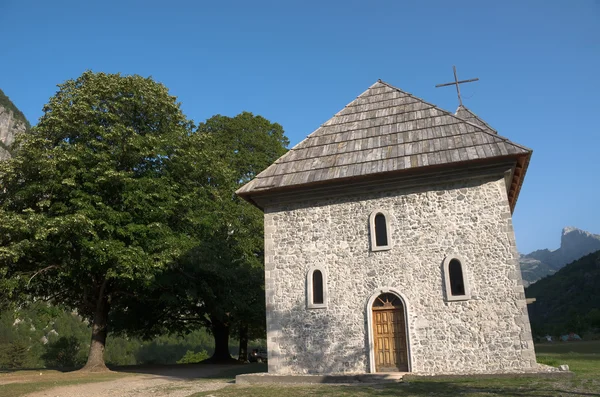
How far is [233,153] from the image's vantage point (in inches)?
1074

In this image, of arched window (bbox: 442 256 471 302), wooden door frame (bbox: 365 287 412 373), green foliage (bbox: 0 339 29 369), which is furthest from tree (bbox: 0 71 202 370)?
green foliage (bbox: 0 339 29 369)

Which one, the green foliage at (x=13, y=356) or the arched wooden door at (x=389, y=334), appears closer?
the arched wooden door at (x=389, y=334)

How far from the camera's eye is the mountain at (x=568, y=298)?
40.4 m

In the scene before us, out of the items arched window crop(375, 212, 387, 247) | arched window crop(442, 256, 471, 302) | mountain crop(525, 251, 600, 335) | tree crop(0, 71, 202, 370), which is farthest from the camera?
mountain crop(525, 251, 600, 335)

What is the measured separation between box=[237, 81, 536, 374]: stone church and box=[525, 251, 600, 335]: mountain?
3108cm

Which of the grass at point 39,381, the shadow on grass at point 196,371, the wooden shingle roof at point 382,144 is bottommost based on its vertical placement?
the shadow on grass at point 196,371

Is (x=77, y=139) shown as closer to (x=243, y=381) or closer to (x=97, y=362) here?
(x=97, y=362)

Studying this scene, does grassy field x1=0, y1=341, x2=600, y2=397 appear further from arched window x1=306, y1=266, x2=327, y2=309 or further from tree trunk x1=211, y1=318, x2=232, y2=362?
tree trunk x1=211, y1=318, x2=232, y2=362

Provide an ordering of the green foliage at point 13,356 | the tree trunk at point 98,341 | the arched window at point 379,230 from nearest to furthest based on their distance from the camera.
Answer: the arched window at point 379,230 → the tree trunk at point 98,341 → the green foliage at point 13,356

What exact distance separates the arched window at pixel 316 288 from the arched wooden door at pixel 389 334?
149 centimetres

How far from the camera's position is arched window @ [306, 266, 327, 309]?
1331 centimetres

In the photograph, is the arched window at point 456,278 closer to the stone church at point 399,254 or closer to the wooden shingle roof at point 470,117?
the stone church at point 399,254

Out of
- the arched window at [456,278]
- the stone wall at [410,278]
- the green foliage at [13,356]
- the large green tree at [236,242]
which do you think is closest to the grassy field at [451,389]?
the stone wall at [410,278]

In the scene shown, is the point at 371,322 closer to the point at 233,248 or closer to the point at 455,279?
the point at 455,279
